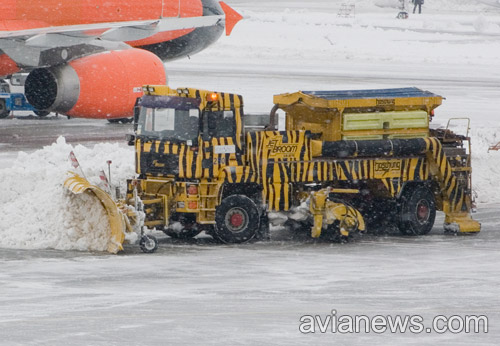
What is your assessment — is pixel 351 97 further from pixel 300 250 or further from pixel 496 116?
pixel 496 116

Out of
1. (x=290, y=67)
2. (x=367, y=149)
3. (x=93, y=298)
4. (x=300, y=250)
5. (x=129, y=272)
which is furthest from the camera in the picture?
(x=290, y=67)

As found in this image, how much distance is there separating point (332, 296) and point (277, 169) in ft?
17.7

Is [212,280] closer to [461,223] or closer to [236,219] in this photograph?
[236,219]

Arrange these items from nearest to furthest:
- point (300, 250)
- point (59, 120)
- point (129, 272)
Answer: point (129, 272), point (300, 250), point (59, 120)

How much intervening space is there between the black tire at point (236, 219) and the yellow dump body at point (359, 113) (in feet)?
7.02

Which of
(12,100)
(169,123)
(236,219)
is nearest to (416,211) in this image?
(236,219)

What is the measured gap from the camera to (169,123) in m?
18.7

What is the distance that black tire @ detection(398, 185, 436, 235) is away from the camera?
66.9ft

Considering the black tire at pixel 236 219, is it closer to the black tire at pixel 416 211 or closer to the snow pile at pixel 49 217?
the snow pile at pixel 49 217

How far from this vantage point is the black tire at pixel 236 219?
18469 millimetres

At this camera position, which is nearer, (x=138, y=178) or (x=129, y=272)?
(x=129, y=272)

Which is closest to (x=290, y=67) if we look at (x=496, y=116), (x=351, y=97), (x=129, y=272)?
(x=496, y=116)

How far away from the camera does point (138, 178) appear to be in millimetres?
19297

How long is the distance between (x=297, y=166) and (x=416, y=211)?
2.73 metres
